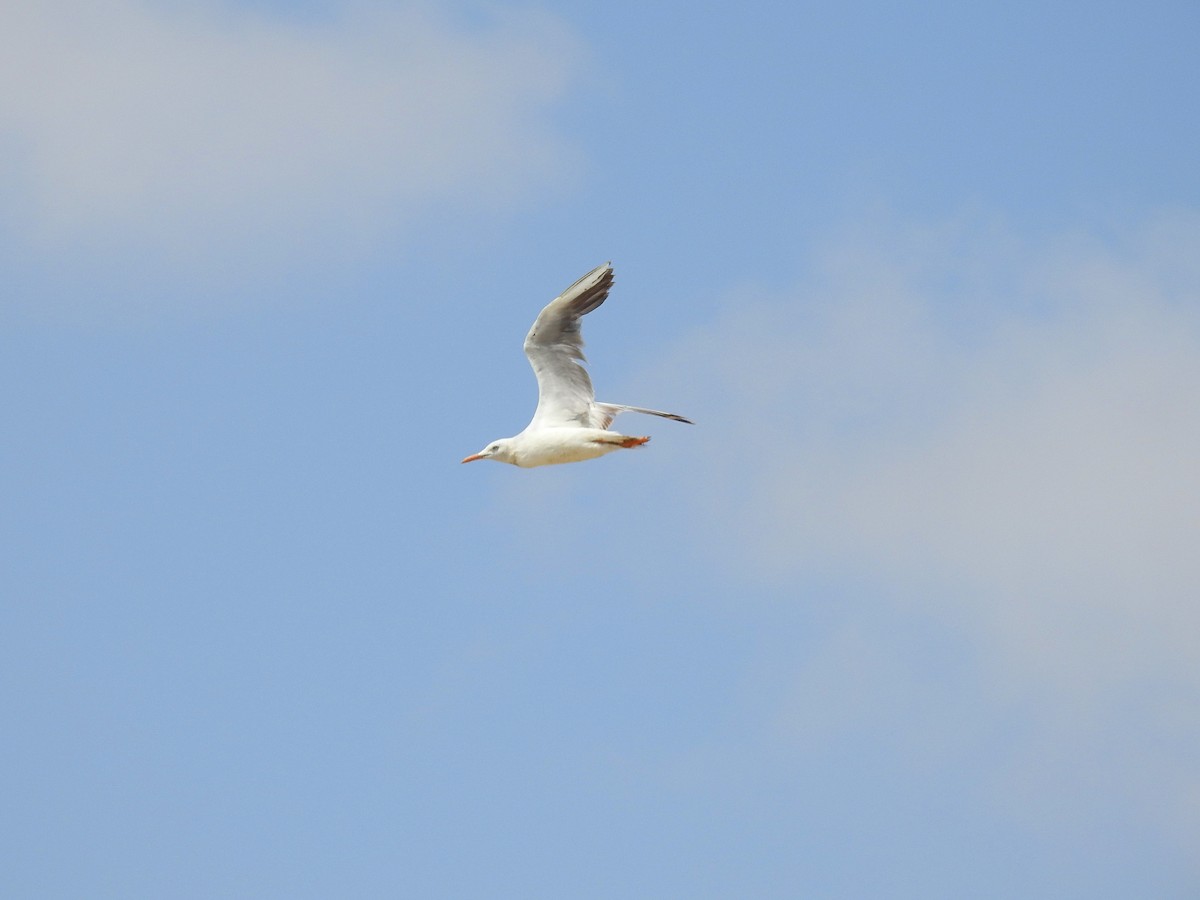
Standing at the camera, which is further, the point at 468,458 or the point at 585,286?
the point at 468,458

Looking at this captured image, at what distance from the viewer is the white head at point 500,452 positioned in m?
22.8

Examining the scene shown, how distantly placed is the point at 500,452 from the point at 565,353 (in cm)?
167

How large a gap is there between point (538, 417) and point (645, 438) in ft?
5.87

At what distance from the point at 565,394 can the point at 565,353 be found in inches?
22.0

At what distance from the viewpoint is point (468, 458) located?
23.6 meters

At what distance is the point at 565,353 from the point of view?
22359 millimetres

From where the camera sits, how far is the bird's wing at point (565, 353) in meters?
22.1

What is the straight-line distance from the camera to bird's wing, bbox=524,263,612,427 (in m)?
22.1

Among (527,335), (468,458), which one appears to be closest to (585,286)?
(527,335)

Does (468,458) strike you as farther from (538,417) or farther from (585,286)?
(585,286)

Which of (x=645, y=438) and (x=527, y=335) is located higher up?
(x=527, y=335)

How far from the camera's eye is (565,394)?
22.6 meters

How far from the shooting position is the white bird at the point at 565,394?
22047 millimetres

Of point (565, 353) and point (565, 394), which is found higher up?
point (565, 353)
